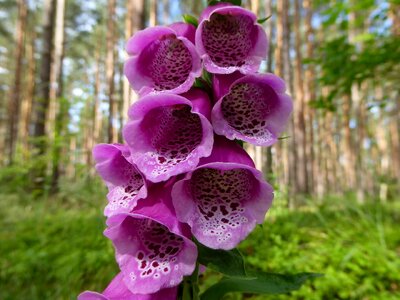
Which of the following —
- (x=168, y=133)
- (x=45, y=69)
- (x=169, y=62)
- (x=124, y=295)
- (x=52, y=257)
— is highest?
(x=45, y=69)

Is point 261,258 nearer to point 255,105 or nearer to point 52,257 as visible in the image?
point 52,257

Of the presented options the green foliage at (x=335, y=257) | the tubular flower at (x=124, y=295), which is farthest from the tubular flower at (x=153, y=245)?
the green foliage at (x=335, y=257)

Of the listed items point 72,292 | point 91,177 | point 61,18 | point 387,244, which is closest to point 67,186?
point 91,177

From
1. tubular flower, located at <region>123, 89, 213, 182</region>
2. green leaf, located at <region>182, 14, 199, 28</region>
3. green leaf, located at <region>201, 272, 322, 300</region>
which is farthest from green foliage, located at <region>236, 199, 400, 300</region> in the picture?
green leaf, located at <region>182, 14, 199, 28</region>

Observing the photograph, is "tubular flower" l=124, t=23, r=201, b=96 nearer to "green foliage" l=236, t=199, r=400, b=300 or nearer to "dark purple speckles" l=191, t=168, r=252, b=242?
"dark purple speckles" l=191, t=168, r=252, b=242

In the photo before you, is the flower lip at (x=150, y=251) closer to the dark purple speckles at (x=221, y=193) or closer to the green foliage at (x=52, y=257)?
the dark purple speckles at (x=221, y=193)

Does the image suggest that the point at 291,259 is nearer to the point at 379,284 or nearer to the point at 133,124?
the point at 379,284

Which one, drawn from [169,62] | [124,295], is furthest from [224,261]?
[169,62]
